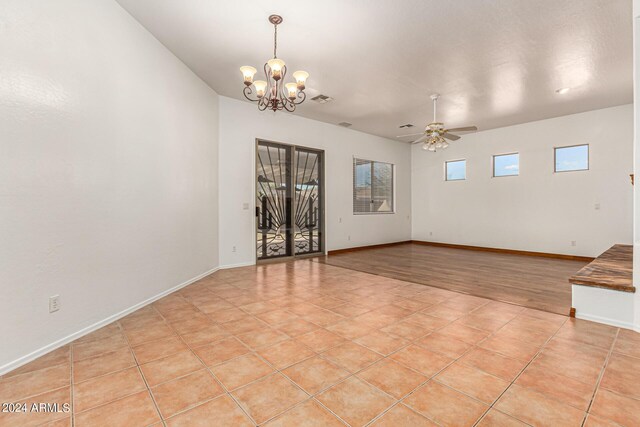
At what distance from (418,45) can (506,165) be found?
5238mm

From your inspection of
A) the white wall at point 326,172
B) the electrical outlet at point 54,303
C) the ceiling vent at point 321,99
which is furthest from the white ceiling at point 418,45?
the electrical outlet at point 54,303

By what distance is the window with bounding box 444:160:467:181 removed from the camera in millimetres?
8117

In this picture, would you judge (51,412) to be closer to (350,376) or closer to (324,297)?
(350,376)

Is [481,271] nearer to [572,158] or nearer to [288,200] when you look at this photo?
[572,158]

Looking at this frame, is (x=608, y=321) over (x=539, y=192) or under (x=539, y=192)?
under

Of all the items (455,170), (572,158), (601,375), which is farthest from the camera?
(455,170)

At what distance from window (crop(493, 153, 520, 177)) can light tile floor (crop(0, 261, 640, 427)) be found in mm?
5252

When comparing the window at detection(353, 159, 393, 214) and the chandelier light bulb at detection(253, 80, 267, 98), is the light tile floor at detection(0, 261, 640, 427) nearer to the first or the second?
the chandelier light bulb at detection(253, 80, 267, 98)

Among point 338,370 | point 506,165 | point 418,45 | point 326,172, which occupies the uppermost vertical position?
point 418,45

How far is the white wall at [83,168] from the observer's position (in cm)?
202

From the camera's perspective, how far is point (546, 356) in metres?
2.19

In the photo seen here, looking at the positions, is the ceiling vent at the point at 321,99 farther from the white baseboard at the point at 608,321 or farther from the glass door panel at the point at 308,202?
the white baseboard at the point at 608,321

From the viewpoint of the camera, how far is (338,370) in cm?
201

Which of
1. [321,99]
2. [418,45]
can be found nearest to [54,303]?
[418,45]
